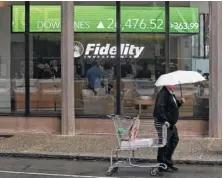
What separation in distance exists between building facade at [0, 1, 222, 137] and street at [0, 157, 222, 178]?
3.33 m

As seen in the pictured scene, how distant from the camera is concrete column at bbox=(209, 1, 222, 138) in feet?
43.7

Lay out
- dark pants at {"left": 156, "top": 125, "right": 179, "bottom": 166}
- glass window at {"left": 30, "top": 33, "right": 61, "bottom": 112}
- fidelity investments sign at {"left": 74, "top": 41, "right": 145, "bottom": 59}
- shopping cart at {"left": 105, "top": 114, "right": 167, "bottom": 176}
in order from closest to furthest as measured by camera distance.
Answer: shopping cart at {"left": 105, "top": 114, "right": 167, "bottom": 176} → dark pants at {"left": 156, "top": 125, "right": 179, "bottom": 166} → fidelity investments sign at {"left": 74, "top": 41, "right": 145, "bottom": 59} → glass window at {"left": 30, "top": 33, "right": 61, "bottom": 112}

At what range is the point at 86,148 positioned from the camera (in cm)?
1198

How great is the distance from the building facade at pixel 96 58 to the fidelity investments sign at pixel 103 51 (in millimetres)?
27

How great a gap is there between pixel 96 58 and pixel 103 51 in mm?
278

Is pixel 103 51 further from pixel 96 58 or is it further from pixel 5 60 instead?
pixel 5 60

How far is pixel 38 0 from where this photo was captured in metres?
14.6

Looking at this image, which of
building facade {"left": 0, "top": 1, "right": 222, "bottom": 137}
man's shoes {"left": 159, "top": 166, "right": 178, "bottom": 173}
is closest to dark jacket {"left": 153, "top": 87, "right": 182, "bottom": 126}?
man's shoes {"left": 159, "top": 166, "right": 178, "bottom": 173}

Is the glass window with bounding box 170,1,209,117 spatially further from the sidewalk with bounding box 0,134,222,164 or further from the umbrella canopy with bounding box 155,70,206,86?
the umbrella canopy with bounding box 155,70,206,86

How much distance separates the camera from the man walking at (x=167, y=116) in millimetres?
9331

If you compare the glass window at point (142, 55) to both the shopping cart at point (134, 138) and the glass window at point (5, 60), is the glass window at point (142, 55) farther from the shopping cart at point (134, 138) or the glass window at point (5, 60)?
the shopping cart at point (134, 138)

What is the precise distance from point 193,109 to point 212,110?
804mm

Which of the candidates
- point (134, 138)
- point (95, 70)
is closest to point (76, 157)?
point (134, 138)

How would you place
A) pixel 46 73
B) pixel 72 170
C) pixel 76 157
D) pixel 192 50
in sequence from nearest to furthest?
pixel 72 170
pixel 76 157
pixel 192 50
pixel 46 73
